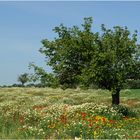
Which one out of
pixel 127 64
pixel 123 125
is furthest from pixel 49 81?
pixel 123 125

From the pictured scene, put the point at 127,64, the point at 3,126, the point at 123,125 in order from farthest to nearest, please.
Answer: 1. the point at 127,64
2. the point at 123,125
3. the point at 3,126

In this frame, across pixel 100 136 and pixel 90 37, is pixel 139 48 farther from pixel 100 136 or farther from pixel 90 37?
pixel 100 136

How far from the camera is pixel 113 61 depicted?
27234 mm

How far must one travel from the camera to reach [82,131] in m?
17.3

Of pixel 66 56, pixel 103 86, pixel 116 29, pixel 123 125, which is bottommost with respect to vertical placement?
pixel 123 125

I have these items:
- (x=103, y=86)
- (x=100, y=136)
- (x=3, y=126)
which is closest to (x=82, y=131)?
(x=100, y=136)

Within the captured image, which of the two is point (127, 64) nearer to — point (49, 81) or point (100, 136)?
point (49, 81)

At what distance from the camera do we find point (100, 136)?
16.1m

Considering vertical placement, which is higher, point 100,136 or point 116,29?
point 116,29

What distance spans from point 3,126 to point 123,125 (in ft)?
19.9

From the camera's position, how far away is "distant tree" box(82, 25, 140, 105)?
2722cm

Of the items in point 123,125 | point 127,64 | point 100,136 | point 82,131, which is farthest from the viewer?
point 127,64

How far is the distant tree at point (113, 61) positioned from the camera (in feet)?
89.3

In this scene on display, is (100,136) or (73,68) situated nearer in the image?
(100,136)
